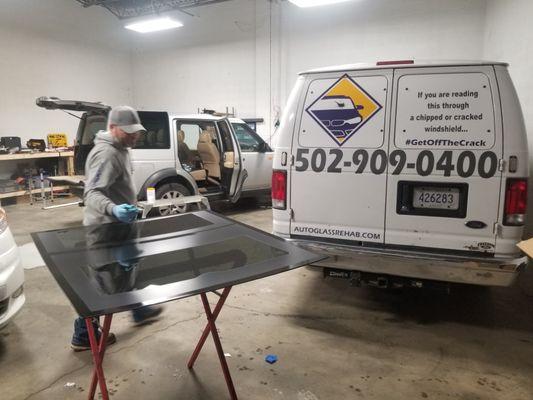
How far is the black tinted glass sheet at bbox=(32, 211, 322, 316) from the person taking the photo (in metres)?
1.57

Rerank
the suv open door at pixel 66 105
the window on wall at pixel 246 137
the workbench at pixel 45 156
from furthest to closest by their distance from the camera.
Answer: the workbench at pixel 45 156 → the window on wall at pixel 246 137 → the suv open door at pixel 66 105

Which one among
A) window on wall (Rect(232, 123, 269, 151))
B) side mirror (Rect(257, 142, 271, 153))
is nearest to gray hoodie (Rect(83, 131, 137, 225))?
window on wall (Rect(232, 123, 269, 151))

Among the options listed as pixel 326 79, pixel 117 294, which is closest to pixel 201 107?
pixel 326 79

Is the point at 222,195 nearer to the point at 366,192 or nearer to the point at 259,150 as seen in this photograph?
the point at 259,150

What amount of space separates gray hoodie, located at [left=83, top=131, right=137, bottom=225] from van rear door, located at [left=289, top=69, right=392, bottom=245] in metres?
1.33

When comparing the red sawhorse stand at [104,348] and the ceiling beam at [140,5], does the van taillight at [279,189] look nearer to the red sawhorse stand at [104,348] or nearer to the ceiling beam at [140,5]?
the red sawhorse stand at [104,348]

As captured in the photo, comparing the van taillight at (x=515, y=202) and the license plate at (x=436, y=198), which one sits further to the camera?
the license plate at (x=436, y=198)

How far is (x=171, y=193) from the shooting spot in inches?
251

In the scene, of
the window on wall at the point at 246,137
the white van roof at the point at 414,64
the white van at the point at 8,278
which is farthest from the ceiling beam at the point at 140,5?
the white van at the point at 8,278

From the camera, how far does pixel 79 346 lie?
9.43ft

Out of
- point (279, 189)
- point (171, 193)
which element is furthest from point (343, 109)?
point (171, 193)

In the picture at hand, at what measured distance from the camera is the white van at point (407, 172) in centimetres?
274

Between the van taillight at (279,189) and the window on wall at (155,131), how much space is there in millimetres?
3446

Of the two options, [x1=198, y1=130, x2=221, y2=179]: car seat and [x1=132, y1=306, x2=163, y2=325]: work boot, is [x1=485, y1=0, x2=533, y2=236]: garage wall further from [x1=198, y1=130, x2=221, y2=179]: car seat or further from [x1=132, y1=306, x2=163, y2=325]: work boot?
[x1=198, y1=130, x2=221, y2=179]: car seat
